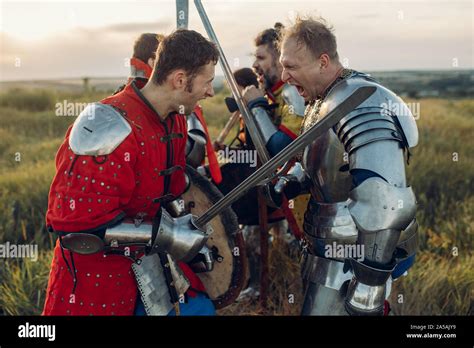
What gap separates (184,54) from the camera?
10.4 feet

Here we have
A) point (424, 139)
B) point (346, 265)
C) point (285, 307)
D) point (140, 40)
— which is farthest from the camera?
point (424, 139)

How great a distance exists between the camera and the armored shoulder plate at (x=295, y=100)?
475 centimetres

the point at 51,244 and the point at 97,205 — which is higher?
the point at 97,205

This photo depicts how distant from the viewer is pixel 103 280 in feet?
10.6

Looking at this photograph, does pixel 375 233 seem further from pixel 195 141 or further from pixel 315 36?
pixel 195 141

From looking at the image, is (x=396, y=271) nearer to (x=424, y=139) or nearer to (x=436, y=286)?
(x=436, y=286)

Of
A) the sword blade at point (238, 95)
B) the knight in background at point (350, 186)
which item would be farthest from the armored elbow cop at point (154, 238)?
the sword blade at point (238, 95)

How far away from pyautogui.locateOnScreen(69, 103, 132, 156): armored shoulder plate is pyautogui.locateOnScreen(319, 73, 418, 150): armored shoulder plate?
102cm

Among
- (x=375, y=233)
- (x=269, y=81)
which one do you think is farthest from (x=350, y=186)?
(x=269, y=81)

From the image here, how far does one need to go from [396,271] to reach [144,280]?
4.46ft

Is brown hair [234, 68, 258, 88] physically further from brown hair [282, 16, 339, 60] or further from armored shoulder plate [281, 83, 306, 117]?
brown hair [282, 16, 339, 60]

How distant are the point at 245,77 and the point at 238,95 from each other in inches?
37.0
